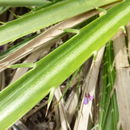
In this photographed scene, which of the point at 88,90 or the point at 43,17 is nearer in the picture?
the point at 43,17

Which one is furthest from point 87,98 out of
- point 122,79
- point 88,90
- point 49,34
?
point 49,34

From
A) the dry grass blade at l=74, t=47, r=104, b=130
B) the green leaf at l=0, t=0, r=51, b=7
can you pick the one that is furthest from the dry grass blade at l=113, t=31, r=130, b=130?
the green leaf at l=0, t=0, r=51, b=7

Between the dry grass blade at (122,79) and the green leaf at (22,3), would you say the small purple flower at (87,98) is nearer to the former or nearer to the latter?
the dry grass blade at (122,79)

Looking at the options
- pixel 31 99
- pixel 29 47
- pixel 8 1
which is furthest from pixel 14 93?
pixel 8 1

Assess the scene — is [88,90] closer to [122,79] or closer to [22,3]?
[122,79]

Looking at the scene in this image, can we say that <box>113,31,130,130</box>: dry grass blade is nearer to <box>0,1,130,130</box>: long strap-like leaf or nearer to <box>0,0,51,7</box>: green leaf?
<box>0,1,130,130</box>: long strap-like leaf

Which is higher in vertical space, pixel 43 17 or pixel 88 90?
pixel 43 17

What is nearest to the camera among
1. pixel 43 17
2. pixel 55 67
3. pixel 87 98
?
pixel 55 67
